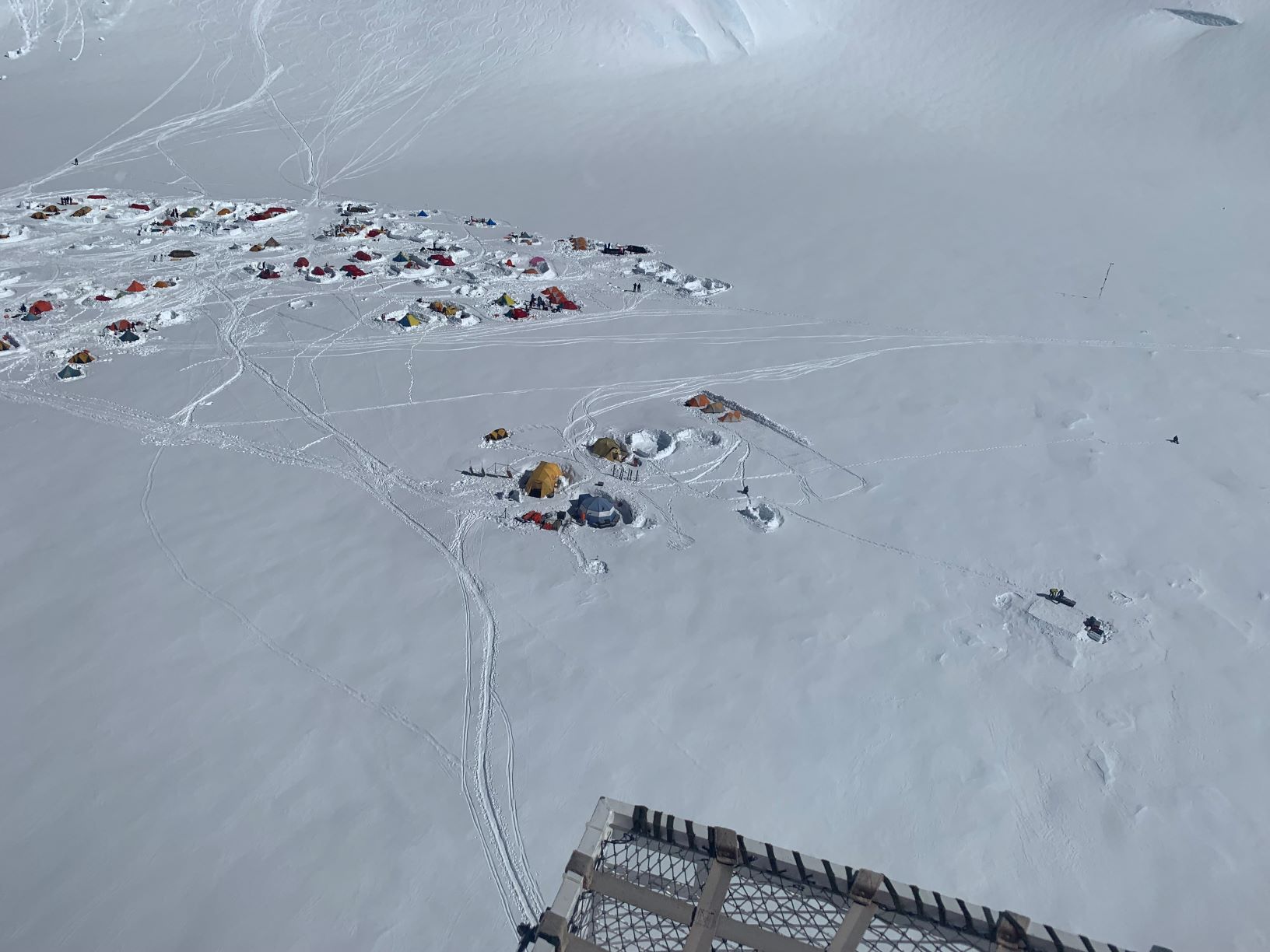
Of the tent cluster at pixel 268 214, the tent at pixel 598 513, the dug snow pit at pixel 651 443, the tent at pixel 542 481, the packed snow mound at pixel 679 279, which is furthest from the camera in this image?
the tent cluster at pixel 268 214

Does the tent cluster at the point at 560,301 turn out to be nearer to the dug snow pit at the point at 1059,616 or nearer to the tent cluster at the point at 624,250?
the tent cluster at the point at 624,250

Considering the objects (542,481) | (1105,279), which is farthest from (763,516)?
(1105,279)

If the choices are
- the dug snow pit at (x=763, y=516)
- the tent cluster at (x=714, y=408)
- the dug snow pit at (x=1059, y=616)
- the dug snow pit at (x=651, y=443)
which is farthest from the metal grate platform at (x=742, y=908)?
the tent cluster at (x=714, y=408)

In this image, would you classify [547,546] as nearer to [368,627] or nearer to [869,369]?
[368,627]

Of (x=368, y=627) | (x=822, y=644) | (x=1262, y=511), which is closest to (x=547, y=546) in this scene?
(x=368, y=627)

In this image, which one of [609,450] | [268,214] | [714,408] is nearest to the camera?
[609,450]

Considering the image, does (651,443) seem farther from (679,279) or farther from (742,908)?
(742,908)

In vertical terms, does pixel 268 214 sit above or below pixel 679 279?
above

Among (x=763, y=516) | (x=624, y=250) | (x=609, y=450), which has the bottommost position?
(x=763, y=516)
